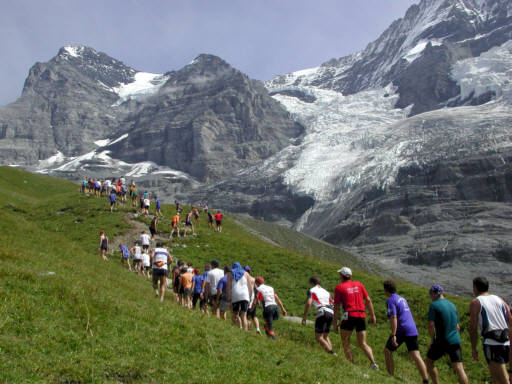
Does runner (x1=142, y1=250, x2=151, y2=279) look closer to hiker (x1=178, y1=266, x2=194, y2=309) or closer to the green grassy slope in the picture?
hiker (x1=178, y1=266, x2=194, y2=309)

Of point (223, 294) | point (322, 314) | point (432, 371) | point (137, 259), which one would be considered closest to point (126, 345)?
point (322, 314)

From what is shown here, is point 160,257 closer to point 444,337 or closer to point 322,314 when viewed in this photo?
point 322,314

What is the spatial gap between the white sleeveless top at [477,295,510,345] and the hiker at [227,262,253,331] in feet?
23.5

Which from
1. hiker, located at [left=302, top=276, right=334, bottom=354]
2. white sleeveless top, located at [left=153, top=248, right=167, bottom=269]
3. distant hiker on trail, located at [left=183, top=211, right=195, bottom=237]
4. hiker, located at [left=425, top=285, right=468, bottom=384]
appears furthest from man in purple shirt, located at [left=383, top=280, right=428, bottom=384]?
distant hiker on trail, located at [left=183, top=211, right=195, bottom=237]

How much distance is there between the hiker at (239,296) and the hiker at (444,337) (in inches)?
236

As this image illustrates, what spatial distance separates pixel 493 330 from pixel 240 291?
7.55 meters

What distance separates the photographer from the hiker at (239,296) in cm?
1423

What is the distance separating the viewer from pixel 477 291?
10242mm

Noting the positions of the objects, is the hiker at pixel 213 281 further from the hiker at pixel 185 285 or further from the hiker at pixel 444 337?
the hiker at pixel 444 337

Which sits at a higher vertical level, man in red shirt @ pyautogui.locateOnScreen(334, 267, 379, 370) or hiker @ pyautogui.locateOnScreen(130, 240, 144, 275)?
man in red shirt @ pyautogui.locateOnScreen(334, 267, 379, 370)

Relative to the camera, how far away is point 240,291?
14.2 meters

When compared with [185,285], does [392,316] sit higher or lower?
higher

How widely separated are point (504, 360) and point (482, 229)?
124349 millimetres

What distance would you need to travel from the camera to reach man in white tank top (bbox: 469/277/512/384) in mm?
9656
